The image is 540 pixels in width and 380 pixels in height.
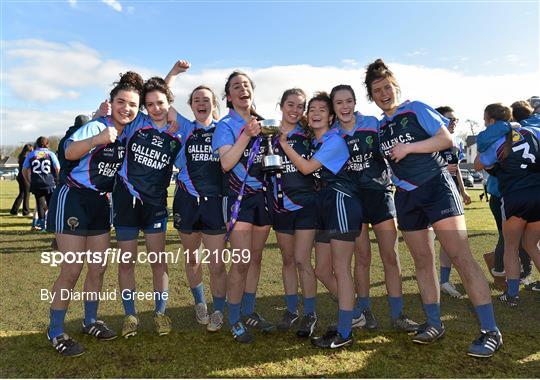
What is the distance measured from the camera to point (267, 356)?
3.63m

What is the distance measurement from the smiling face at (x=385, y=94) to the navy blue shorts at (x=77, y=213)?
2.91 meters

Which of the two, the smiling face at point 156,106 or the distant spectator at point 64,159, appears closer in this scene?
the distant spectator at point 64,159

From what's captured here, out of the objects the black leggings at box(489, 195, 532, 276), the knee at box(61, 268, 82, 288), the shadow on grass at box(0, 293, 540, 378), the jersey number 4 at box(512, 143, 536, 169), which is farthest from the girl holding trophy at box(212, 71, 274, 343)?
the black leggings at box(489, 195, 532, 276)

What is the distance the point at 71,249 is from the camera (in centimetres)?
376

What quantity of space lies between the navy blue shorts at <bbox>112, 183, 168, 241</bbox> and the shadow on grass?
3.50 feet

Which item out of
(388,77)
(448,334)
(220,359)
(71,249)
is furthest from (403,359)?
(71,249)

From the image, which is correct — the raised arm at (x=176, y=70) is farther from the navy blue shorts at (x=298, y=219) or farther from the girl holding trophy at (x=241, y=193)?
the navy blue shorts at (x=298, y=219)

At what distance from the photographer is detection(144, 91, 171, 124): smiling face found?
4.22 m

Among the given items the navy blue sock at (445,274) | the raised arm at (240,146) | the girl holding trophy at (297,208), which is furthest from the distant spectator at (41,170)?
the navy blue sock at (445,274)

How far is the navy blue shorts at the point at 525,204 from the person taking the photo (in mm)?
4691

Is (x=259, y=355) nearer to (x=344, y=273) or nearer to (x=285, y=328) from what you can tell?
(x=285, y=328)

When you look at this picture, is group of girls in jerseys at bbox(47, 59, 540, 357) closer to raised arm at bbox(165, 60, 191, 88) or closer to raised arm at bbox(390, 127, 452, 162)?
raised arm at bbox(390, 127, 452, 162)

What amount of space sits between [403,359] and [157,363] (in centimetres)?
214

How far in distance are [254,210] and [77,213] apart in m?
1.67
